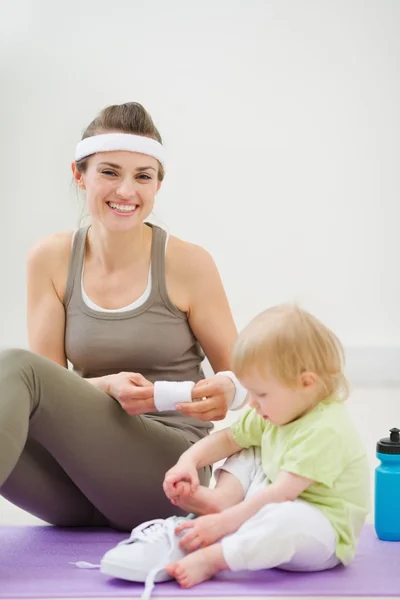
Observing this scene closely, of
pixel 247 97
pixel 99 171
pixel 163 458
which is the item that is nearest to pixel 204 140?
pixel 247 97

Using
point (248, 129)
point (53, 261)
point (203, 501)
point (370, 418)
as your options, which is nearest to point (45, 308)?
point (53, 261)

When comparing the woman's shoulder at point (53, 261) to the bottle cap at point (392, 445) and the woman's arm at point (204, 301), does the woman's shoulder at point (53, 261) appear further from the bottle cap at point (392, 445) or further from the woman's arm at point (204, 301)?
the bottle cap at point (392, 445)

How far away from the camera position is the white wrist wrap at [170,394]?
1.74m

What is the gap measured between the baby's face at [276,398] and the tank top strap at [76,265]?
56 cm

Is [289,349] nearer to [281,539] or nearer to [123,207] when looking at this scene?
[281,539]

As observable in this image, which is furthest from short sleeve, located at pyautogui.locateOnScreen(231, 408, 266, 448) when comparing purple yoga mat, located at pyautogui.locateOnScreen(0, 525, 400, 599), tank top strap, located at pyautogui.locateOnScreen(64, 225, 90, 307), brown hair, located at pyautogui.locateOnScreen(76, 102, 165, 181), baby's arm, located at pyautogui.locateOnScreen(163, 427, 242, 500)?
brown hair, located at pyautogui.locateOnScreen(76, 102, 165, 181)

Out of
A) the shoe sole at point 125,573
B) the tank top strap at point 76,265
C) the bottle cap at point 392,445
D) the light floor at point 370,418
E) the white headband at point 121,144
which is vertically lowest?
the light floor at point 370,418

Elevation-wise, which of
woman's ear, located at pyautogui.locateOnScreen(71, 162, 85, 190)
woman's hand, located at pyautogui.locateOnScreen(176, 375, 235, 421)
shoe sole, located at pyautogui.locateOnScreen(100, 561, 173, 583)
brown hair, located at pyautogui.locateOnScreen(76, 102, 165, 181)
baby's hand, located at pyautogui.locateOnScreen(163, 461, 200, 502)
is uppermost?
brown hair, located at pyautogui.locateOnScreen(76, 102, 165, 181)

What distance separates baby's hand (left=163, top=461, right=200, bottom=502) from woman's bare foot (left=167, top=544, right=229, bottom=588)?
111 millimetres

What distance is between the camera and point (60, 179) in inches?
179

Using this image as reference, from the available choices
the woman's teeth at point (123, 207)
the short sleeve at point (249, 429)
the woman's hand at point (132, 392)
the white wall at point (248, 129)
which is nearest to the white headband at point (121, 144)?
the woman's teeth at point (123, 207)

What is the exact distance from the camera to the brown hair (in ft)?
6.64

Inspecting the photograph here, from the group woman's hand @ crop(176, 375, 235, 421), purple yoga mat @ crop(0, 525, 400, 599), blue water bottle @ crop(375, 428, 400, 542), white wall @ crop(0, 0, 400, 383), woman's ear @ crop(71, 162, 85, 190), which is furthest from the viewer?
white wall @ crop(0, 0, 400, 383)

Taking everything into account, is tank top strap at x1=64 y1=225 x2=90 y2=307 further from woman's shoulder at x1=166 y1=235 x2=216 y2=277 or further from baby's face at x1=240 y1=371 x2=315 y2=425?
baby's face at x1=240 y1=371 x2=315 y2=425
